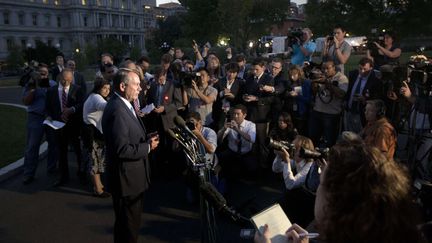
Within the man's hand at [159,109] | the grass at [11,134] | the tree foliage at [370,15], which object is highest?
the tree foliage at [370,15]

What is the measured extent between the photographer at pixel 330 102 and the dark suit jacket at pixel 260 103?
907 mm

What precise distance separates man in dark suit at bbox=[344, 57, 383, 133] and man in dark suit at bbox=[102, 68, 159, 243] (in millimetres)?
4073

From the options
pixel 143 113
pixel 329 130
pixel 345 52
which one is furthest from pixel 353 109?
pixel 143 113

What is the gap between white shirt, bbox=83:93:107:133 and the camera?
6160 mm

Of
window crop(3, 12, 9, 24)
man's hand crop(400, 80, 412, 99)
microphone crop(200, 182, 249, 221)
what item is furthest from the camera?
window crop(3, 12, 9, 24)

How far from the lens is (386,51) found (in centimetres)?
798

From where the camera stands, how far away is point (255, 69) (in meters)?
7.56

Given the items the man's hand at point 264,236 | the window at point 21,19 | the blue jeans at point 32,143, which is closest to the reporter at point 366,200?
the man's hand at point 264,236

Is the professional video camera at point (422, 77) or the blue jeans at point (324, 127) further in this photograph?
the blue jeans at point (324, 127)

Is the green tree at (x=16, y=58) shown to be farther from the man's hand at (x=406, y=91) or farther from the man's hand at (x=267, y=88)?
the man's hand at (x=406, y=91)

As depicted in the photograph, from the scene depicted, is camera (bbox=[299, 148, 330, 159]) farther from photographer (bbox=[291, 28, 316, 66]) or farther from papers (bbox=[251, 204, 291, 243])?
photographer (bbox=[291, 28, 316, 66])

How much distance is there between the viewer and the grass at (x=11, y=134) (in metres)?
9.08

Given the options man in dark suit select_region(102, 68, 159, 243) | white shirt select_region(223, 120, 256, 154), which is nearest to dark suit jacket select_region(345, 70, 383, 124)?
white shirt select_region(223, 120, 256, 154)

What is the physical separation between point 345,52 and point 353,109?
176cm
